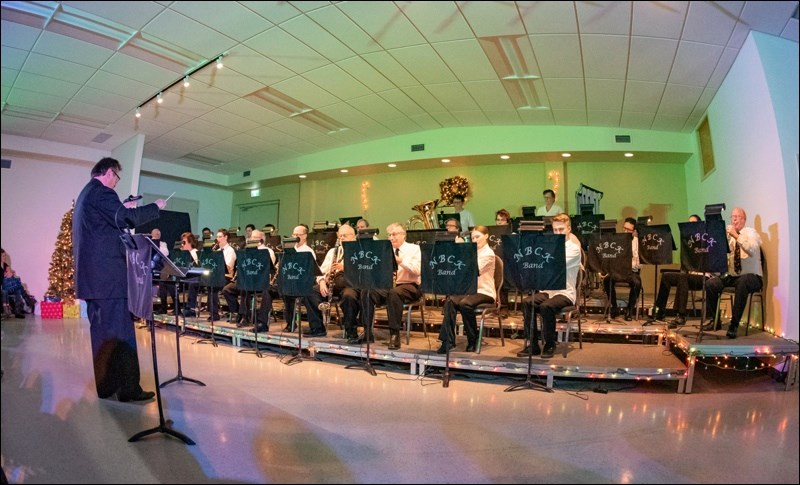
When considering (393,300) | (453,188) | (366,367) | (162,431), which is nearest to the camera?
(162,431)

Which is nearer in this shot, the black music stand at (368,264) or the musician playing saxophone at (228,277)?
the black music stand at (368,264)

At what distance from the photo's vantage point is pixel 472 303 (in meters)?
4.33

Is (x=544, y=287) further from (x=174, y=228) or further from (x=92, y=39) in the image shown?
(x=174, y=228)

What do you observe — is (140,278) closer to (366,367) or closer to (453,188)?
(366,367)

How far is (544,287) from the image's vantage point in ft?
11.4

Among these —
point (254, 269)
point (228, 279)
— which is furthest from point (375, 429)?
point (228, 279)

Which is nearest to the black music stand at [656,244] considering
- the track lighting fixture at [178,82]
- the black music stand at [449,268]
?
the black music stand at [449,268]

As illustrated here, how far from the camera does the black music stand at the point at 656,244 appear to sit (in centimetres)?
500

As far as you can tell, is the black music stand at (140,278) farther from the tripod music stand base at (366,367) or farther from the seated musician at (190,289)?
the seated musician at (190,289)

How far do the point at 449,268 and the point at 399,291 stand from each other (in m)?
1.00

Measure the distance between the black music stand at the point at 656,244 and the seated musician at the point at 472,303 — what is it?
1.98 metres

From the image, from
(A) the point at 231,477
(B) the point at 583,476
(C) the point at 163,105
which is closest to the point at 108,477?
(A) the point at 231,477

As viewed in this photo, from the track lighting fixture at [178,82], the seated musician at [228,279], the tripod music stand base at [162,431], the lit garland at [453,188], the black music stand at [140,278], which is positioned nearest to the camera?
the tripod music stand base at [162,431]

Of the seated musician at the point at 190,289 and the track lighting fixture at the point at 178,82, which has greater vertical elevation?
the track lighting fixture at the point at 178,82
